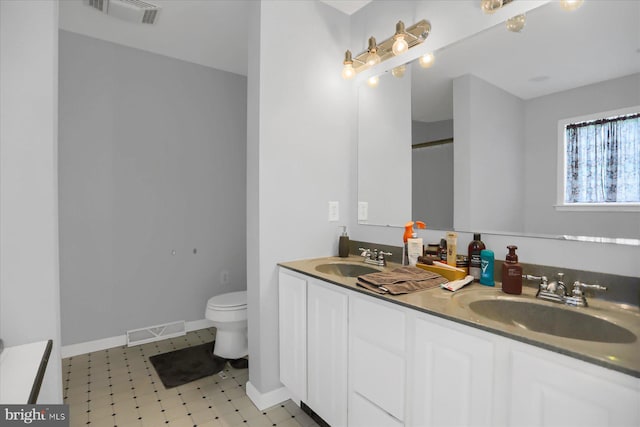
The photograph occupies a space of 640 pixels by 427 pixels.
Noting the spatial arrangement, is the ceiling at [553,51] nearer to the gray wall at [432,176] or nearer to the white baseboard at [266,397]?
the gray wall at [432,176]

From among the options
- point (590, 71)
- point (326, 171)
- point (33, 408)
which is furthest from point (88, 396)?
point (590, 71)

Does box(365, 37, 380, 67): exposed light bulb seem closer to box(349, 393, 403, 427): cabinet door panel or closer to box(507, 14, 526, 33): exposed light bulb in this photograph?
box(507, 14, 526, 33): exposed light bulb

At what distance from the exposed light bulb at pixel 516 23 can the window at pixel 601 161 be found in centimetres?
47

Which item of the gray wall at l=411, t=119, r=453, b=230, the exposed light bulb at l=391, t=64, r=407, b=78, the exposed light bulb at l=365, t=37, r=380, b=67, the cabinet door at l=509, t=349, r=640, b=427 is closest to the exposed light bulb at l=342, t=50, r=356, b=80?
the exposed light bulb at l=365, t=37, r=380, b=67

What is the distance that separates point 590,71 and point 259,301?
195cm

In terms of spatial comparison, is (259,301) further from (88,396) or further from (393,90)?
(393,90)

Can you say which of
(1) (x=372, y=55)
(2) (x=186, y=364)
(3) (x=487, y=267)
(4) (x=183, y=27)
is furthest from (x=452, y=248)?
(4) (x=183, y=27)

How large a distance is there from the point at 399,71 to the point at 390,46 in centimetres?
16

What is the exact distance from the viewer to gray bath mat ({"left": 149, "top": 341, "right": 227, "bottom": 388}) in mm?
2253

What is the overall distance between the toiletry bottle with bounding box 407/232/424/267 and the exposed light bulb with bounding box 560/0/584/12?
3.83 feet

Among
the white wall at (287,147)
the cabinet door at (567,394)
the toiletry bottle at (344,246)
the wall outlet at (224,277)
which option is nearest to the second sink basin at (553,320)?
the cabinet door at (567,394)

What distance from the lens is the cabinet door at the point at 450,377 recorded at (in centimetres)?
99

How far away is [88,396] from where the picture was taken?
2.04m

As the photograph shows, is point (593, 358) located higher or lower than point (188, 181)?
lower
